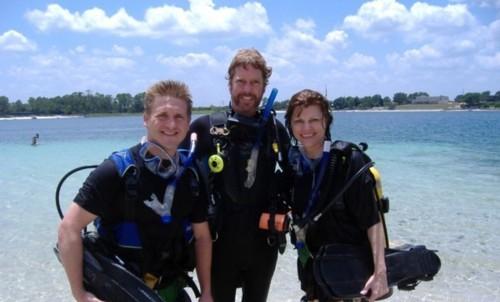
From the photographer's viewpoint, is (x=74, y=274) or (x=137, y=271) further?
(x=137, y=271)

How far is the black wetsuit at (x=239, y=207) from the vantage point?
3.22 m

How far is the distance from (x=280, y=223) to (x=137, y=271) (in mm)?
992

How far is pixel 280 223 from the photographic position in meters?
3.10

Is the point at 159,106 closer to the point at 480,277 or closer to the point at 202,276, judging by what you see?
the point at 202,276

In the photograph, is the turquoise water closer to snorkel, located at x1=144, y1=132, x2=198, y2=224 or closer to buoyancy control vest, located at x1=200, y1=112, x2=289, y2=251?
buoyancy control vest, located at x1=200, y1=112, x2=289, y2=251

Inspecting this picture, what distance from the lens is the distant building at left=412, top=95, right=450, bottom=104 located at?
162 m

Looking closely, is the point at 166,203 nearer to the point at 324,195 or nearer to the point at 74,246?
the point at 74,246

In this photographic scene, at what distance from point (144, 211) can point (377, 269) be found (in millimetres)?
1430

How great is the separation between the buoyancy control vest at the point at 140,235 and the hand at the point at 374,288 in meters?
1.14

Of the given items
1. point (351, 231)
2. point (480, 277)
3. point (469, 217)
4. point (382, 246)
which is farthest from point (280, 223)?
point (469, 217)

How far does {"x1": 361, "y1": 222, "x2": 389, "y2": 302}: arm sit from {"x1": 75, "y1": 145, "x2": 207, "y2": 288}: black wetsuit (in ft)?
3.41

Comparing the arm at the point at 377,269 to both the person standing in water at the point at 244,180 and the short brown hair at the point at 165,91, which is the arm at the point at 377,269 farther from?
the short brown hair at the point at 165,91

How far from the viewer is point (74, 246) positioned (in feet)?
7.77

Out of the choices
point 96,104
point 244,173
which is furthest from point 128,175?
point 96,104
